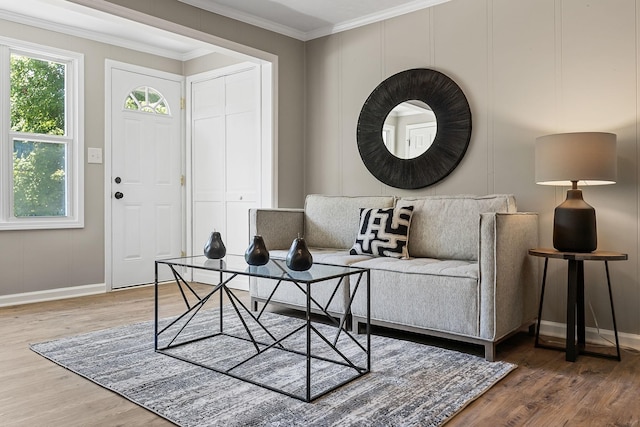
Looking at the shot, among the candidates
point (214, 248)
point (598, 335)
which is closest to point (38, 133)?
point (214, 248)

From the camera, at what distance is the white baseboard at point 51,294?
13.1 feet

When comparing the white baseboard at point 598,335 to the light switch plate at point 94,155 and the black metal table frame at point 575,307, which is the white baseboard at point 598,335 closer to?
the black metal table frame at point 575,307

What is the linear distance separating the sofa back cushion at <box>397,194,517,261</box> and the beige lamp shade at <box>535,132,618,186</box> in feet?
1.52

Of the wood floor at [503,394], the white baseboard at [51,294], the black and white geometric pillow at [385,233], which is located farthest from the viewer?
the white baseboard at [51,294]

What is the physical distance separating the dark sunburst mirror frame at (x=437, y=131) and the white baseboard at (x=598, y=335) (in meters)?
1.26

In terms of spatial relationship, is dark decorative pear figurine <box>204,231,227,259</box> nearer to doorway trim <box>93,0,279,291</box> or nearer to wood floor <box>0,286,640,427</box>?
wood floor <box>0,286,640,427</box>

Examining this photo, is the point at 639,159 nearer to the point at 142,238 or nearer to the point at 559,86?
the point at 559,86

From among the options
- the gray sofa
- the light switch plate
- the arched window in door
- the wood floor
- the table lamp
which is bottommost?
the wood floor

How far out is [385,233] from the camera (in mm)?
3322

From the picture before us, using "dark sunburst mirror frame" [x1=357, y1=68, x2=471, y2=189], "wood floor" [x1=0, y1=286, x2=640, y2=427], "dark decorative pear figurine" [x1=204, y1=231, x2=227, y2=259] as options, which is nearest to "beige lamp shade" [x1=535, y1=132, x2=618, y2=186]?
"dark sunburst mirror frame" [x1=357, y1=68, x2=471, y2=189]

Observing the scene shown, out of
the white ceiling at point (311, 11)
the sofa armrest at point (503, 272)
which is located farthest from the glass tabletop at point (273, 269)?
the white ceiling at point (311, 11)

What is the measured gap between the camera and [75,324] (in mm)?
3344

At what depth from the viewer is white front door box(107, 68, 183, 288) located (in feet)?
15.5

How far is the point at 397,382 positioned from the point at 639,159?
6.38 feet
